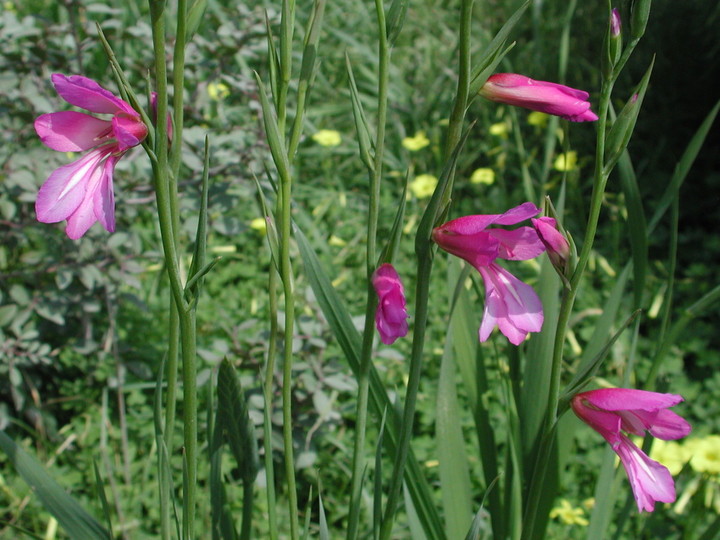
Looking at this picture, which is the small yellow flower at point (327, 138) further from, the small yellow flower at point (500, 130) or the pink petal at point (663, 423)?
the pink petal at point (663, 423)

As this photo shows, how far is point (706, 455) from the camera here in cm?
158

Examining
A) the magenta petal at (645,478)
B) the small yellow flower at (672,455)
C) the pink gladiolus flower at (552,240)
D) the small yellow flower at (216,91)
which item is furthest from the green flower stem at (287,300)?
the small yellow flower at (216,91)

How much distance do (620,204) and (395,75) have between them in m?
1.21

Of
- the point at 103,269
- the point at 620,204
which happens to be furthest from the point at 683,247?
the point at 103,269

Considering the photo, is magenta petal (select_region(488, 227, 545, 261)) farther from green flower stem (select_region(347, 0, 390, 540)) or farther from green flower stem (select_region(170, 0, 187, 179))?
green flower stem (select_region(170, 0, 187, 179))

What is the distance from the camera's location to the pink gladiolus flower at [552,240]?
79 centimetres

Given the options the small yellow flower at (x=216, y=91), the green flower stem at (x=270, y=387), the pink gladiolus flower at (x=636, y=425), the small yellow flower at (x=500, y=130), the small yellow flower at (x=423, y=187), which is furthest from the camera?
the small yellow flower at (x=500, y=130)

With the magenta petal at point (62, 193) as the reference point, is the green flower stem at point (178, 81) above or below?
above

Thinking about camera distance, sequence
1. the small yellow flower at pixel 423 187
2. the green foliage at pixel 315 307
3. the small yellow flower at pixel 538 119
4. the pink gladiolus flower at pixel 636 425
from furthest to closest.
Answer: the small yellow flower at pixel 538 119 < the small yellow flower at pixel 423 187 < the green foliage at pixel 315 307 < the pink gladiolus flower at pixel 636 425

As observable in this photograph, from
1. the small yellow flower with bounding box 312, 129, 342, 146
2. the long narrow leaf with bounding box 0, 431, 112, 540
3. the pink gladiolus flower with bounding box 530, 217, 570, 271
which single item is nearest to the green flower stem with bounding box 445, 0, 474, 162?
the pink gladiolus flower with bounding box 530, 217, 570, 271

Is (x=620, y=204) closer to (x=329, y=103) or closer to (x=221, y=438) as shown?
(x=329, y=103)

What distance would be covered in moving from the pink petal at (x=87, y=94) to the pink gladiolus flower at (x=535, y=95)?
1.26 ft

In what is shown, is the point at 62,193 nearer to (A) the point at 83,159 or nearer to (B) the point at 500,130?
(A) the point at 83,159

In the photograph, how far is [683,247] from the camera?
2.81 meters
